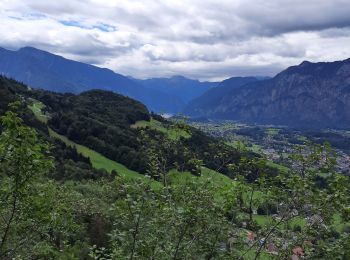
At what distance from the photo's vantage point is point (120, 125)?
163m

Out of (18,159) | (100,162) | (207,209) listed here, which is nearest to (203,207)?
(207,209)

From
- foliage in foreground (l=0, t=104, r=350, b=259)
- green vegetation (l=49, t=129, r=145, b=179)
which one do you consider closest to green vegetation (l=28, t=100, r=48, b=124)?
green vegetation (l=49, t=129, r=145, b=179)

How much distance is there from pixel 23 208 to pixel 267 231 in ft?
19.6

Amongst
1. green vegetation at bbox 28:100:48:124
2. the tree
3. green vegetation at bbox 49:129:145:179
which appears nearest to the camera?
the tree

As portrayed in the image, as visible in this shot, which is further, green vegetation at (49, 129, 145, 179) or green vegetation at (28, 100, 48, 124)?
green vegetation at (28, 100, 48, 124)

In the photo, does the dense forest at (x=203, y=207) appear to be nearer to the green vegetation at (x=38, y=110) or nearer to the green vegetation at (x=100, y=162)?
the green vegetation at (x=100, y=162)

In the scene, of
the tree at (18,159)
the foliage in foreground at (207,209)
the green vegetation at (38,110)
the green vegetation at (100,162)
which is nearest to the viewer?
the tree at (18,159)

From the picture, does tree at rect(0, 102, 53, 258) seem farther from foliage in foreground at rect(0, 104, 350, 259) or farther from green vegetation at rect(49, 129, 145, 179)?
green vegetation at rect(49, 129, 145, 179)

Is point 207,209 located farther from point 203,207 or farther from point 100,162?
point 100,162

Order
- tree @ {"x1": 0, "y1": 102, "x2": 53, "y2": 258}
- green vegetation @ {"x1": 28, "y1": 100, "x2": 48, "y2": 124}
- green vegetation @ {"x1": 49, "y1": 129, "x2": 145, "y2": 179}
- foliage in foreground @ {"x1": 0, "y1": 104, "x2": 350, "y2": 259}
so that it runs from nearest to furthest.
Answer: tree @ {"x1": 0, "y1": 102, "x2": 53, "y2": 258}
foliage in foreground @ {"x1": 0, "y1": 104, "x2": 350, "y2": 259}
green vegetation @ {"x1": 49, "y1": 129, "x2": 145, "y2": 179}
green vegetation @ {"x1": 28, "y1": 100, "x2": 48, "y2": 124}

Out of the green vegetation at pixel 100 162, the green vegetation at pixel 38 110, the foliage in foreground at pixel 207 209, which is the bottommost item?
the green vegetation at pixel 100 162

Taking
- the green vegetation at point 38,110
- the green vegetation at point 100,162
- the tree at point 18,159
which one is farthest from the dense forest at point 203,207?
the green vegetation at point 38,110

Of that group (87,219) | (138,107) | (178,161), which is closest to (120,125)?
(138,107)

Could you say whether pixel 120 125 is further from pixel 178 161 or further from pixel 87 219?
pixel 178 161
